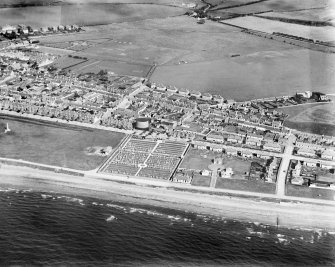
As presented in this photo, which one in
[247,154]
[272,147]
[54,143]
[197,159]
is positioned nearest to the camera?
[197,159]

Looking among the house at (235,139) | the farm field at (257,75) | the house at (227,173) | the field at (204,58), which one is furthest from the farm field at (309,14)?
the house at (227,173)

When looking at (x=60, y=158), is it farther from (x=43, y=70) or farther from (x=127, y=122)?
(x=43, y=70)

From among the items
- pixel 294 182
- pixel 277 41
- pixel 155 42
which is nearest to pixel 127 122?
pixel 294 182

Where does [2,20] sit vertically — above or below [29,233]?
above

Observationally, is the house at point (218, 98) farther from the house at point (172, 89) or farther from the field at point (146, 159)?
the field at point (146, 159)

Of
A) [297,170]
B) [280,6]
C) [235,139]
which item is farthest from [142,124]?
[280,6]

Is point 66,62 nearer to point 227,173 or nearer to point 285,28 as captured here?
point 227,173

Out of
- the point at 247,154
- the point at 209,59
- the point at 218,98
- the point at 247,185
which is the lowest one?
the point at 247,185
